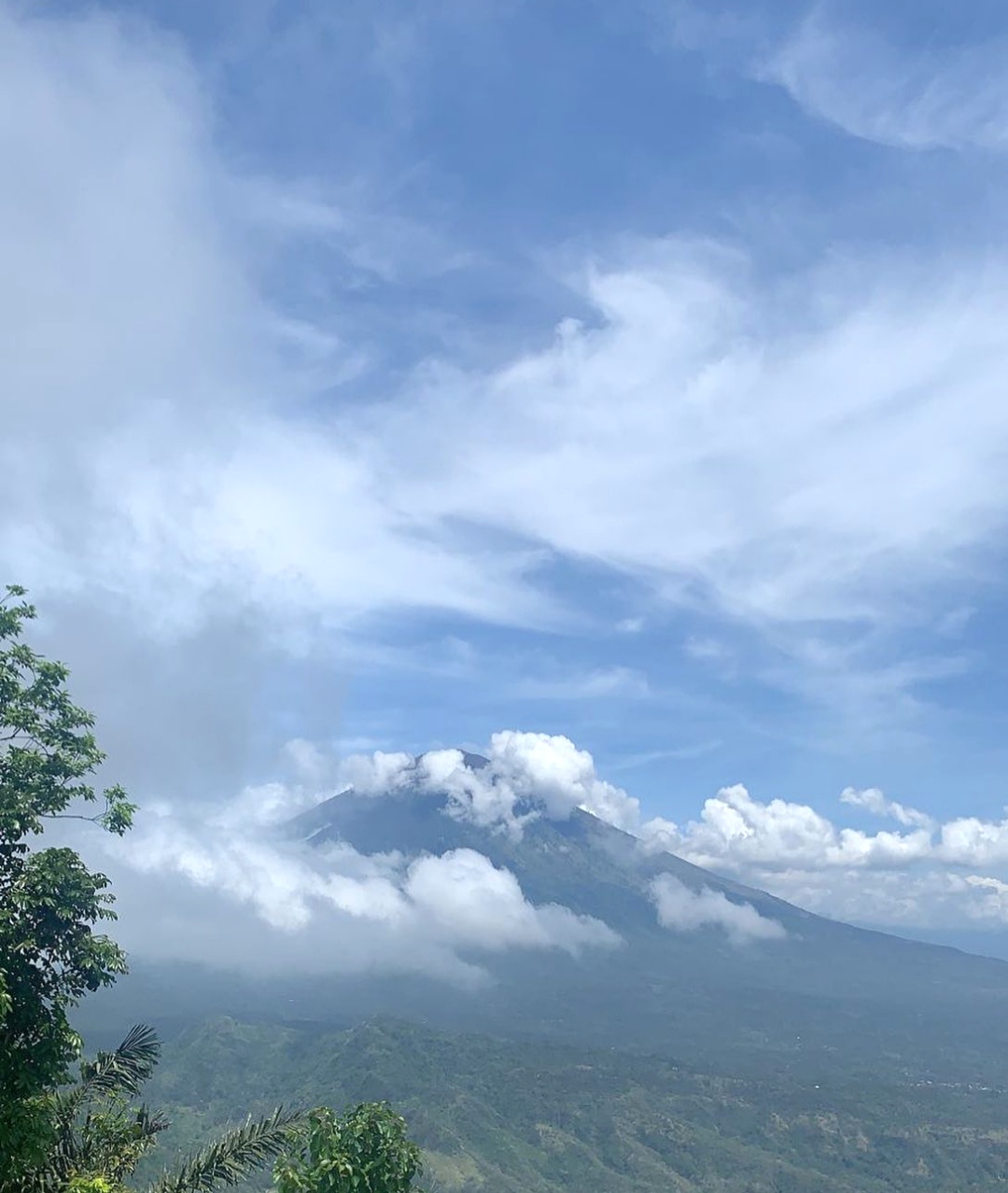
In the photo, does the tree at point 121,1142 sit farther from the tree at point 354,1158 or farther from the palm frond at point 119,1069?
the tree at point 354,1158

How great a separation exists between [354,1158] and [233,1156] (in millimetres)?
3919

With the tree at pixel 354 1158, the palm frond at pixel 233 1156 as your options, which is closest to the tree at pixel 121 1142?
the palm frond at pixel 233 1156

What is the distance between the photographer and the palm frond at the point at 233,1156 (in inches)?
843

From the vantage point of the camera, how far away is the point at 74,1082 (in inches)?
920

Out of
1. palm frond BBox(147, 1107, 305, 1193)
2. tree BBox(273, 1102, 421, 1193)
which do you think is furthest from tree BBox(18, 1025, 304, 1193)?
tree BBox(273, 1102, 421, 1193)

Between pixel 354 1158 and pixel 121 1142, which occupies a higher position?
pixel 354 1158

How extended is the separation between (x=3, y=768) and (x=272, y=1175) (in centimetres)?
1046

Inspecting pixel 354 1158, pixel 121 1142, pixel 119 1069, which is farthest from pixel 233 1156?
pixel 354 1158

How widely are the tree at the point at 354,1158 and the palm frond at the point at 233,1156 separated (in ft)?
3.17

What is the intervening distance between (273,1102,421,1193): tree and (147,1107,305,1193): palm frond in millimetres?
967

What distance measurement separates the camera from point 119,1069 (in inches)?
906

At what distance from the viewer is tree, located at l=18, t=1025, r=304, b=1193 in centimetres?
2125

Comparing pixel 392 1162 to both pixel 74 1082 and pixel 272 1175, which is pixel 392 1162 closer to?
pixel 272 1175

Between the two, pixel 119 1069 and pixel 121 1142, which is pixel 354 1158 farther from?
pixel 119 1069
